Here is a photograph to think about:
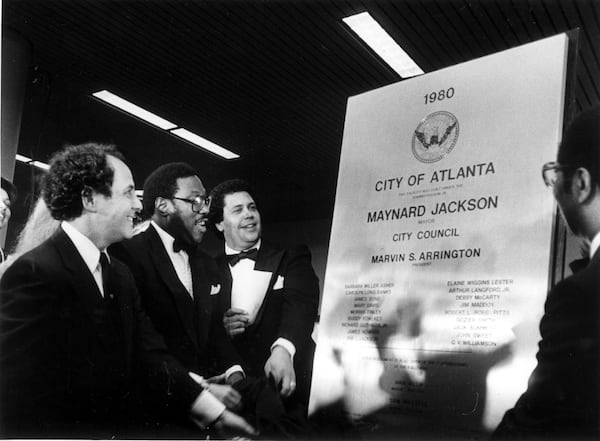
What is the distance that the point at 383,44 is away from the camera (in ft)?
10.3

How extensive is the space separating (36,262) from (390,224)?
5.22 ft

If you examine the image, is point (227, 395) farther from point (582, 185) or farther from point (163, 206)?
point (582, 185)

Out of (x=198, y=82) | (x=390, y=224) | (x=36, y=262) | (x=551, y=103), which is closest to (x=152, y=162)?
(x=198, y=82)

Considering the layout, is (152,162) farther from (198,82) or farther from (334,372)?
(334,372)

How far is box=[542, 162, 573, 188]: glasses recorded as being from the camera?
260cm

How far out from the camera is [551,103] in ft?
8.64

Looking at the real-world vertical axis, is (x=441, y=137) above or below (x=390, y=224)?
above

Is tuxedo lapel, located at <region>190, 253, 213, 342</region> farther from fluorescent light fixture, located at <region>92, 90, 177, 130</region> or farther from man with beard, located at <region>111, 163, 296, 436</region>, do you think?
fluorescent light fixture, located at <region>92, 90, 177, 130</region>

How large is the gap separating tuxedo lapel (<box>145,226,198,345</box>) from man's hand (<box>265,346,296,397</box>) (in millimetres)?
366

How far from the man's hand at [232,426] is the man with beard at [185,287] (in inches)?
1.4

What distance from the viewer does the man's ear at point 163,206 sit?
10.8 ft

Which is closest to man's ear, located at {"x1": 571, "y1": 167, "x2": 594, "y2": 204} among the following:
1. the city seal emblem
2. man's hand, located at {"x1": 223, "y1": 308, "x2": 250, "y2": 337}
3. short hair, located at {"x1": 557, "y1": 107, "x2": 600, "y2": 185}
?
short hair, located at {"x1": 557, "y1": 107, "x2": 600, "y2": 185}

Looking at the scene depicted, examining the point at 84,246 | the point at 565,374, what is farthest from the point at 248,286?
the point at 565,374

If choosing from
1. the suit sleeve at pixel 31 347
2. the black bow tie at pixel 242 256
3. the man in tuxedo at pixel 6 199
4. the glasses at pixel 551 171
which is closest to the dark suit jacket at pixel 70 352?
the suit sleeve at pixel 31 347
